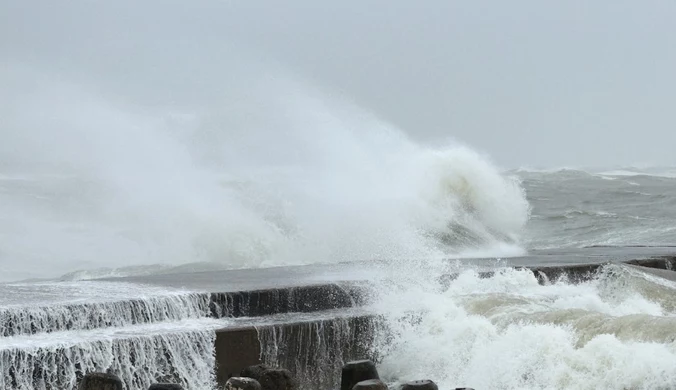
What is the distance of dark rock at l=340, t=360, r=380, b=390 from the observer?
816cm

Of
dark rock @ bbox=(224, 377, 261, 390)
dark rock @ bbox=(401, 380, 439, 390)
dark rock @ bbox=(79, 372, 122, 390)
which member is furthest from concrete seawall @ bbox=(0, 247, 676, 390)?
dark rock @ bbox=(401, 380, 439, 390)

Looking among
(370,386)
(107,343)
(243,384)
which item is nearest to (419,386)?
(370,386)

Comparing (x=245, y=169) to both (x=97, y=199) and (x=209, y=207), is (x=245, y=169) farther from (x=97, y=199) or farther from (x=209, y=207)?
(x=209, y=207)

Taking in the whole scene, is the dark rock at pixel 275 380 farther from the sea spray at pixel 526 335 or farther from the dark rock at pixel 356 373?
the sea spray at pixel 526 335

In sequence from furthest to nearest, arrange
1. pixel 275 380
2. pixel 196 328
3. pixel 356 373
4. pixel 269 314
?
pixel 269 314 < pixel 196 328 < pixel 356 373 < pixel 275 380

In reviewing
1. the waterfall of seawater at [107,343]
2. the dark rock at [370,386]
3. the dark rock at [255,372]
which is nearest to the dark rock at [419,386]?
the dark rock at [370,386]

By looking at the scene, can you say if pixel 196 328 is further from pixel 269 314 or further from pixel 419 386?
pixel 419 386

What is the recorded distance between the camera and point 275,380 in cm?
799

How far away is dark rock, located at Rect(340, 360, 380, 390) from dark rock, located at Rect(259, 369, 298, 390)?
0.42 metres

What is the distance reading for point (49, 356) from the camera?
8.57 meters

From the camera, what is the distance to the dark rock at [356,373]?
816cm

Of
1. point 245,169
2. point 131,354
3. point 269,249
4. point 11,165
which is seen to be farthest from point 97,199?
point 131,354

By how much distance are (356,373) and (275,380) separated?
61cm

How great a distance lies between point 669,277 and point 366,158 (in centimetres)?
1051
